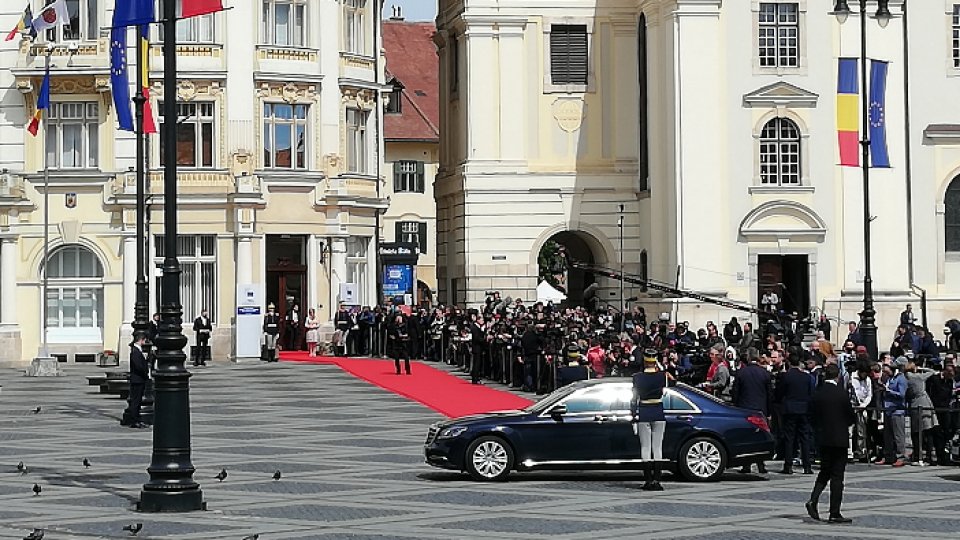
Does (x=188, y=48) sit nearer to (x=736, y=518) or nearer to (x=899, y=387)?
(x=899, y=387)

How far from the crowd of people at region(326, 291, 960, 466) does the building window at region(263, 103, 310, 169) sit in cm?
525

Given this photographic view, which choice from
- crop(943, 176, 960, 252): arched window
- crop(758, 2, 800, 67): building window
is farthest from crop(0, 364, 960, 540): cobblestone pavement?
crop(943, 176, 960, 252): arched window

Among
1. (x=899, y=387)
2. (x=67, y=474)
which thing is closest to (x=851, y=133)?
(x=899, y=387)

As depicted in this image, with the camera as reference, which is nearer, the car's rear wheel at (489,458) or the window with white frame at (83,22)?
the car's rear wheel at (489,458)

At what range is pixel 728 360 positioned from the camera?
1255 inches

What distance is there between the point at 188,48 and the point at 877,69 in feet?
72.8

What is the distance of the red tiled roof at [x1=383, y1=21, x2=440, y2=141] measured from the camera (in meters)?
93.0

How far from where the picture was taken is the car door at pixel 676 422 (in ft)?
83.2

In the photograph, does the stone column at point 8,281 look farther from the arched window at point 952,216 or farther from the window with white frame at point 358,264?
the arched window at point 952,216

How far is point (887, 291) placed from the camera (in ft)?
197

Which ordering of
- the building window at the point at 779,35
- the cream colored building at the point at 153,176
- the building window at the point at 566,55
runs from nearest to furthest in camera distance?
1. the cream colored building at the point at 153,176
2. the building window at the point at 779,35
3. the building window at the point at 566,55

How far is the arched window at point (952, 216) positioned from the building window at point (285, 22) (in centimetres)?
2098

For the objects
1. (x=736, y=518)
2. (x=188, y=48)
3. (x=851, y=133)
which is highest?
(x=188, y=48)

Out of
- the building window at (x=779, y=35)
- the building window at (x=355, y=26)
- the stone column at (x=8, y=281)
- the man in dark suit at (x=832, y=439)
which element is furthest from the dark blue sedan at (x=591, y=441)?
the building window at (x=355, y=26)
